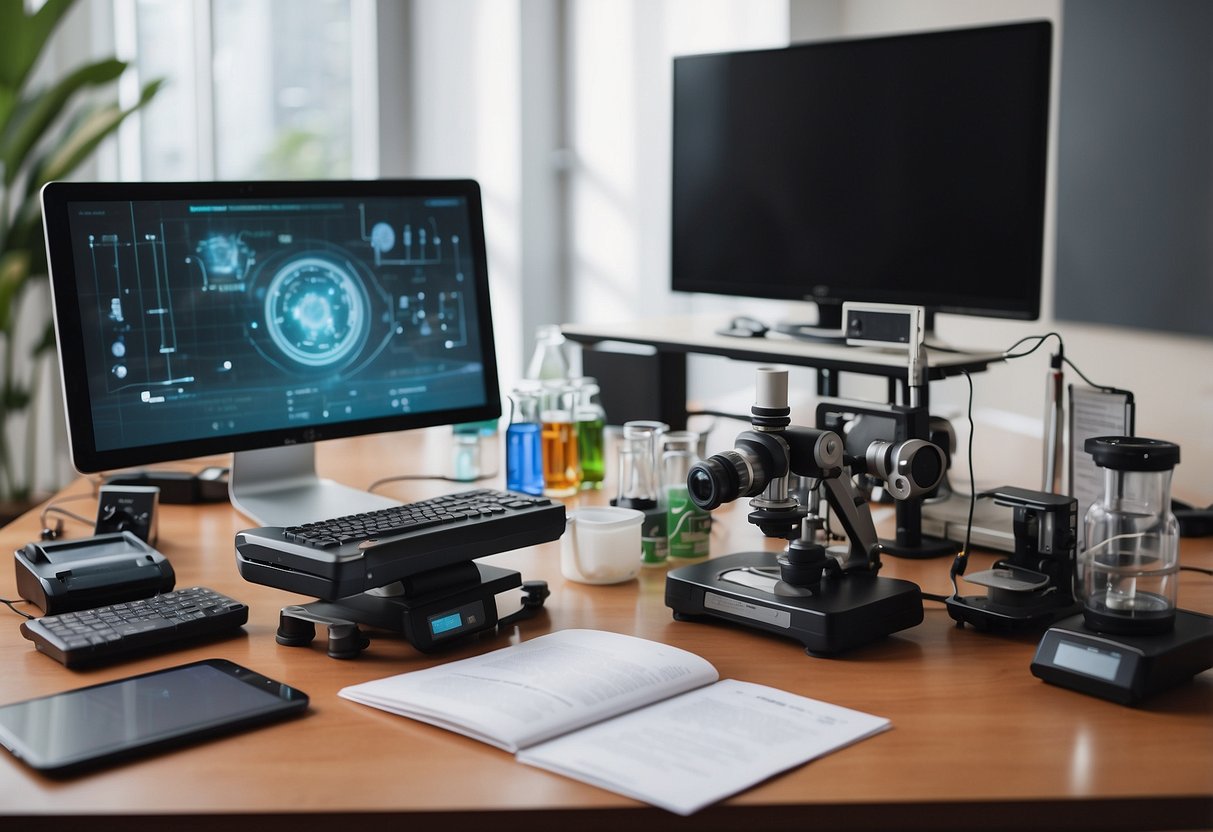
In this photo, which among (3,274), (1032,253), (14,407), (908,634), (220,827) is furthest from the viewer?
(14,407)

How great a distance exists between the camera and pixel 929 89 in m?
1.86

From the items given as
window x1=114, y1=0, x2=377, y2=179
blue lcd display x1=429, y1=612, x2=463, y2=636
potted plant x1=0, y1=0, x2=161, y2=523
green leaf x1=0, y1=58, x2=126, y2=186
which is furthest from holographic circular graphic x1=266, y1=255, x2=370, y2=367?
window x1=114, y1=0, x2=377, y2=179

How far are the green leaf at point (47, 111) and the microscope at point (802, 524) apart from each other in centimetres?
255

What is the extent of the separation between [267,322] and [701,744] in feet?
3.03

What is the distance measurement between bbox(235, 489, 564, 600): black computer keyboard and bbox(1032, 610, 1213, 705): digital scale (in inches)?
22.8

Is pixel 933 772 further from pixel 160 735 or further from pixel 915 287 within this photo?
pixel 915 287

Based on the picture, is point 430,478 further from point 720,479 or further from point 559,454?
point 720,479

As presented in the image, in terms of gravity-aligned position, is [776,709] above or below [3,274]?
below

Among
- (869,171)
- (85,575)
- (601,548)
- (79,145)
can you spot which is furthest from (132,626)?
(79,145)

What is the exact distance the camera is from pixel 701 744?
1.11 m

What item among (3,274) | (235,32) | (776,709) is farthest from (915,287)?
(235,32)

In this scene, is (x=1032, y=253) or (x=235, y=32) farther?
(x=235, y=32)

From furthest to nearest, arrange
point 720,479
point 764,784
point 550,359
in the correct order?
point 550,359, point 720,479, point 764,784

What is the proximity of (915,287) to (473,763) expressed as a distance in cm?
114
